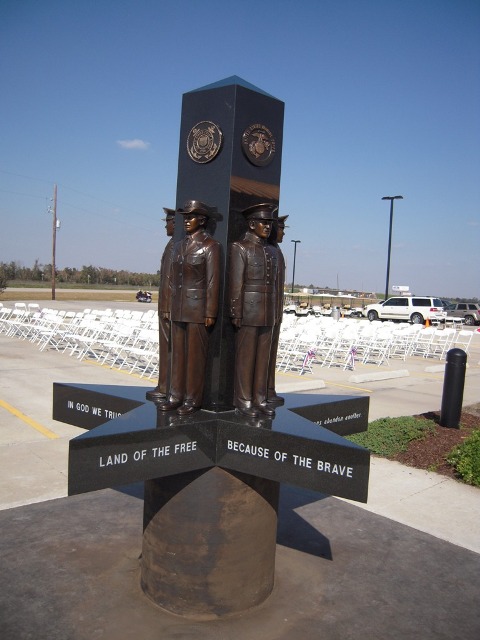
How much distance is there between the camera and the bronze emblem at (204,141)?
3674 millimetres

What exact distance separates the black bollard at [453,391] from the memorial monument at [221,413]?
4.90 metres

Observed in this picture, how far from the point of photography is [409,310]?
35.2 m

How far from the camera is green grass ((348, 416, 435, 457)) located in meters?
7.20

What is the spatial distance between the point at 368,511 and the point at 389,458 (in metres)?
1.83

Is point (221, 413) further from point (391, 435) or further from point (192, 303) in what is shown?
point (391, 435)

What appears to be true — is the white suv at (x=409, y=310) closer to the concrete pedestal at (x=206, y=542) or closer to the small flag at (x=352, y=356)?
the small flag at (x=352, y=356)

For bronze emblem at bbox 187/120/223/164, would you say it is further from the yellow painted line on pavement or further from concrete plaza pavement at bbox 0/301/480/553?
the yellow painted line on pavement

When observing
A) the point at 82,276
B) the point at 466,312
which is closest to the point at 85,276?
the point at 82,276

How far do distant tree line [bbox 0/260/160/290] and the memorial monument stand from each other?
211 ft

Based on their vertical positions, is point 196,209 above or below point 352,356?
above

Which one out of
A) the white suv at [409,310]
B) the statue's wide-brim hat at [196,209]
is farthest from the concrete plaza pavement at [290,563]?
the white suv at [409,310]

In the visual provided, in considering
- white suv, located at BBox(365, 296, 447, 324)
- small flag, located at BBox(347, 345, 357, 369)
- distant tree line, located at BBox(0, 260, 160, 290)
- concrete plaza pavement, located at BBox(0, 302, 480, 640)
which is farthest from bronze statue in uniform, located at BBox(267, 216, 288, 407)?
distant tree line, located at BBox(0, 260, 160, 290)

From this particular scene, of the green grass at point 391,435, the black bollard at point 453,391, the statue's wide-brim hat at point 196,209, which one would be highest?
the statue's wide-brim hat at point 196,209

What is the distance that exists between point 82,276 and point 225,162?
78800 mm
